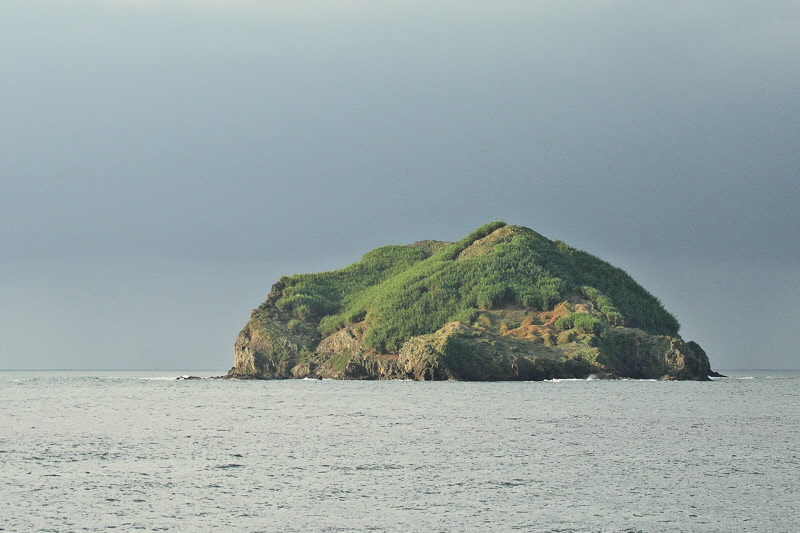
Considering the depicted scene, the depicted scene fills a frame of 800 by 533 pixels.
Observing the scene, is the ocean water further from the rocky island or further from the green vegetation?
the green vegetation

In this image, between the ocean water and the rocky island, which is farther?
the rocky island

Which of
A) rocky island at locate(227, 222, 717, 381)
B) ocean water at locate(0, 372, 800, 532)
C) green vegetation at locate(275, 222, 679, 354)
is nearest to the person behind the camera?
ocean water at locate(0, 372, 800, 532)

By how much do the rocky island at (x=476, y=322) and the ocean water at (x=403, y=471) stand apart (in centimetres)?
4588

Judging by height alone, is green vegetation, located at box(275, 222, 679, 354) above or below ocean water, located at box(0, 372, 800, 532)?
above

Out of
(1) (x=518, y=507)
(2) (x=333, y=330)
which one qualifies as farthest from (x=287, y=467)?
(2) (x=333, y=330)

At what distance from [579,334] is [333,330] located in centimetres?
4024

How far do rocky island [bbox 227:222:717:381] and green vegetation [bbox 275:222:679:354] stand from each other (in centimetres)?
20

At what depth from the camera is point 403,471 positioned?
2238 centimetres

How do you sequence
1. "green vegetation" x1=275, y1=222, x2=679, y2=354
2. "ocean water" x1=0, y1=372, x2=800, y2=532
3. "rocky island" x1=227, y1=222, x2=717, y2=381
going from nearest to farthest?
"ocean water" x1=0, y1=372, x2=800, y2=532 → "rocky island" x1=227, y1=222, x2=717, y2=381 → "green vegetation" x1=275, y1=222, x2=679, y2=354

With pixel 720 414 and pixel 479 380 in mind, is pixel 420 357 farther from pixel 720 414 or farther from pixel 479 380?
pixel 720 414

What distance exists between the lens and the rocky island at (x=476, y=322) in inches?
3570

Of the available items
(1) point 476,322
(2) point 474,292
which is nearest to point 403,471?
(1) point 476,322

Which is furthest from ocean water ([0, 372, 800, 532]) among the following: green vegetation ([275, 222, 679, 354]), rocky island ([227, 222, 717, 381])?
green vegetation ([275, 222, 679, 354])

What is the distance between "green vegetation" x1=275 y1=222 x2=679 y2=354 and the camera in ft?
346
